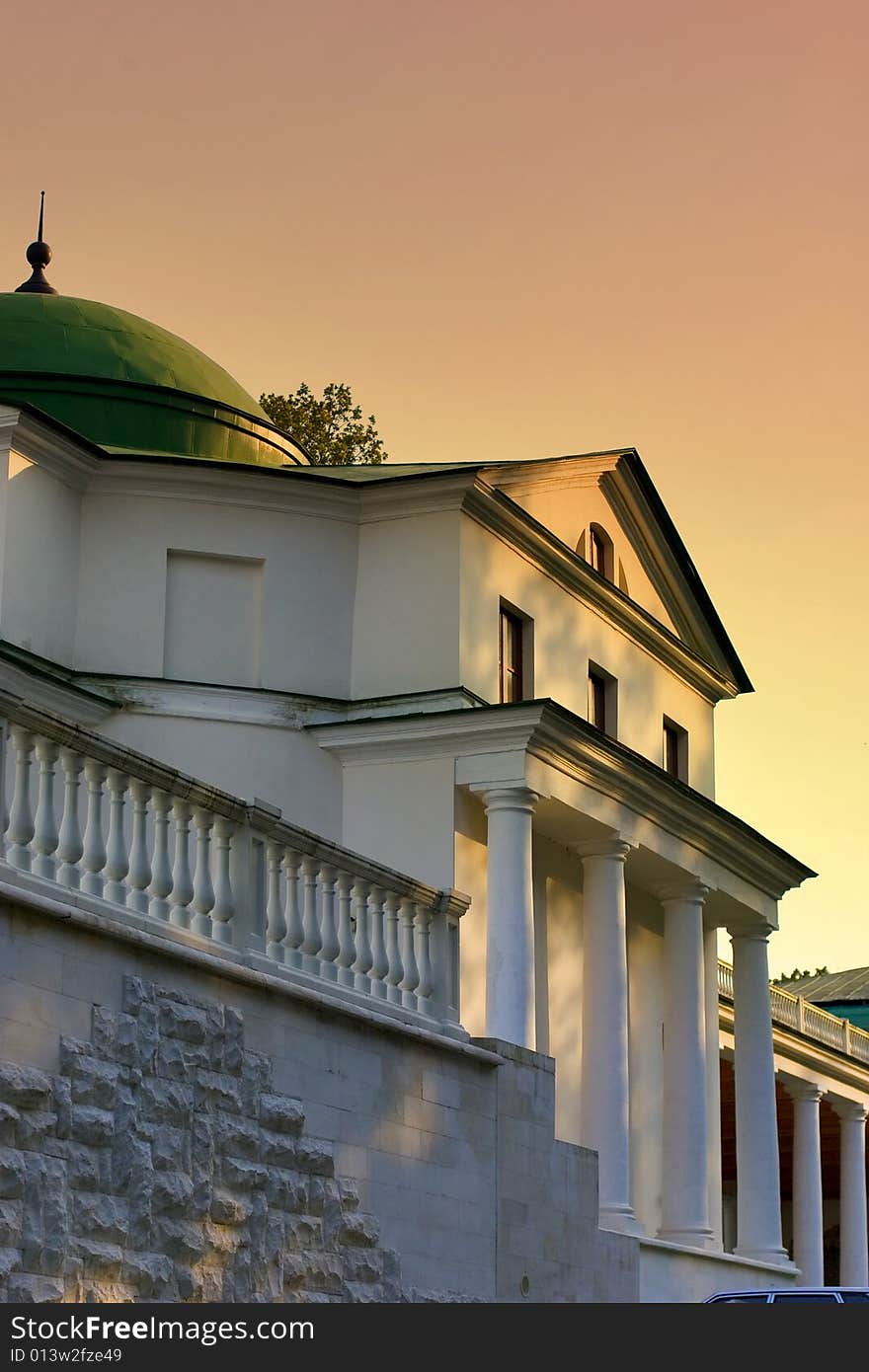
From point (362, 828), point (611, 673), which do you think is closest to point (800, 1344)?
point (362, 828)

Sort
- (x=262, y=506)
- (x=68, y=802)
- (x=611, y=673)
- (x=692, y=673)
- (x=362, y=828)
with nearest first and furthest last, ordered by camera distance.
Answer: (x=68, y=802)
(x=362, y=828)
(x=262, y=506)
(x=611, y=673)
(x=692, y=673)

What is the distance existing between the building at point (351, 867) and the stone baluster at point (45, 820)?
3 centimetres

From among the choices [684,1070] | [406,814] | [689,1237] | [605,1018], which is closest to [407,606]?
[406,814]

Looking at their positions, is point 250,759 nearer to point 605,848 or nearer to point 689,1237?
point 605,848

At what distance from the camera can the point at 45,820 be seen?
12.8 meters

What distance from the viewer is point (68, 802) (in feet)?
42.5

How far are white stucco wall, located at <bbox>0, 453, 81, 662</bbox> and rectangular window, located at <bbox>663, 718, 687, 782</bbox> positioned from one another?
33.8ft

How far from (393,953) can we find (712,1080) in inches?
621

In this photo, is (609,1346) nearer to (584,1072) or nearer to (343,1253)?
(343,1253)

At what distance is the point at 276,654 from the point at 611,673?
19.3 ft

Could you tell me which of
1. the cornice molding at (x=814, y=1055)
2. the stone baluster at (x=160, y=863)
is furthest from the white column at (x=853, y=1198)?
the stone baluster at (x=160, y=863)

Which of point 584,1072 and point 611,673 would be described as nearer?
point 584,1072

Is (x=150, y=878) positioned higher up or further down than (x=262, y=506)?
further down

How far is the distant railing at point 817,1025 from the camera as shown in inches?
1708
